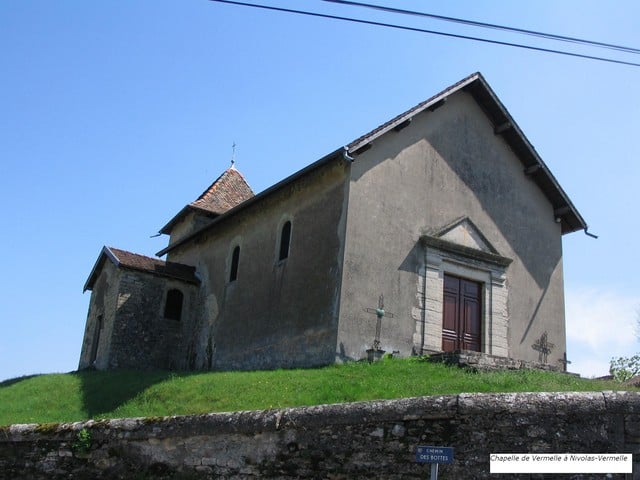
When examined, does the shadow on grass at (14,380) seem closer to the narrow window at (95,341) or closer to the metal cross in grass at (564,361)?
the narrow window at (95,341)

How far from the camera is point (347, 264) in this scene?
1525cm

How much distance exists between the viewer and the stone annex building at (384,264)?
15578 mm

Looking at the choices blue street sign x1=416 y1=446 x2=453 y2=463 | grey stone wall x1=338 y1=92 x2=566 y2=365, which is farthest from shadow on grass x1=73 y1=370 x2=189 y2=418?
blue street sign x1=416 y1=446 x2=453 y2=463

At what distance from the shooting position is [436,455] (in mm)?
6285

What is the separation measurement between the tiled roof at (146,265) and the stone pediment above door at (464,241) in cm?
856

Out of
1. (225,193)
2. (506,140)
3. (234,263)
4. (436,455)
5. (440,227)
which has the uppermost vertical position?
(225,193)

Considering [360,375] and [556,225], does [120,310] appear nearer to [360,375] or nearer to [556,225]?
[360,375]

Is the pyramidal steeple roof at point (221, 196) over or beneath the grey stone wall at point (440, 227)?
over

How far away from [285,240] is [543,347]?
23.3 ft

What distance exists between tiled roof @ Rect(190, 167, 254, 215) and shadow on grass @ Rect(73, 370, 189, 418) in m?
9.11

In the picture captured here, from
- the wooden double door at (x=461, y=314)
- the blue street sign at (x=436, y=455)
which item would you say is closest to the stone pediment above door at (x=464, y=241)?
the wooden double door at (x=461, y=314)

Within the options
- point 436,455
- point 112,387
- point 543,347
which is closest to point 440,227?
point 543,347

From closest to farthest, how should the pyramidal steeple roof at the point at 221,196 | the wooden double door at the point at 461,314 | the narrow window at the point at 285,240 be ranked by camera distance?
the wooden double door at the point at 461,314, the narrow window at the point at 285,240, the pyramidal steeple roof at the point at 221,196

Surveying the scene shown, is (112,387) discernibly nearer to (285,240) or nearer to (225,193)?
(285,240)
